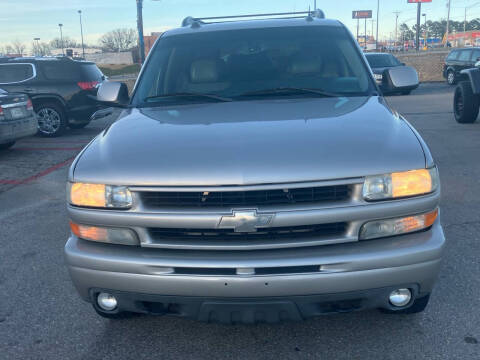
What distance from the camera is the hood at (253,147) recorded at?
7.57 feet

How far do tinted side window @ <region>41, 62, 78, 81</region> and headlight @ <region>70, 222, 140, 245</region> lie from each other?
33.1 ft

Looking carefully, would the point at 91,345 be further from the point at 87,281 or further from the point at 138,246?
the point at 138,246

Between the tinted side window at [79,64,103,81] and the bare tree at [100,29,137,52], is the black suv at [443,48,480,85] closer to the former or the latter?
the tinted side window at [79,64,103,81]

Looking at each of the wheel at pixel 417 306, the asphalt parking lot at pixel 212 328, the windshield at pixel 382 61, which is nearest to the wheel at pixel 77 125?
the asphalt parking lot at pixel 212 328

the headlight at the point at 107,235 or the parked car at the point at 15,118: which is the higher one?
the headlight at the point at 107,235

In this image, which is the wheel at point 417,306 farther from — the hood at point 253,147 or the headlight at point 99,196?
the headlight at point 99,196

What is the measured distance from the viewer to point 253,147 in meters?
2.46

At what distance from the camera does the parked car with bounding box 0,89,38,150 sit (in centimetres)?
855

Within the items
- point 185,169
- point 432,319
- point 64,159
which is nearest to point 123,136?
point 185,169

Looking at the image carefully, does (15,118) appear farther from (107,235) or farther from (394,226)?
(394,226)

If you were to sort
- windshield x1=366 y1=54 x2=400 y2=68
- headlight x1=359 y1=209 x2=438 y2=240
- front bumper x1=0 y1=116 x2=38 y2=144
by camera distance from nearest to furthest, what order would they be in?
headlight x1=359 y1=209 x2=438 y2=240
front bumper x1=0 y1=116 x2=38 y2=144
windshield x1=366 y1=54 x2=400 y2=68

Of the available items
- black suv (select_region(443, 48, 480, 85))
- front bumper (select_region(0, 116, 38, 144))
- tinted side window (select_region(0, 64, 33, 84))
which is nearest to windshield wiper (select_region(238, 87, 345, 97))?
front bumper (select_region(0, 116, 38, 144))

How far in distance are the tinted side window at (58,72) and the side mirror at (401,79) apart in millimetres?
9447

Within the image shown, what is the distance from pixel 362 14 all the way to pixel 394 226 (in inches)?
4067
